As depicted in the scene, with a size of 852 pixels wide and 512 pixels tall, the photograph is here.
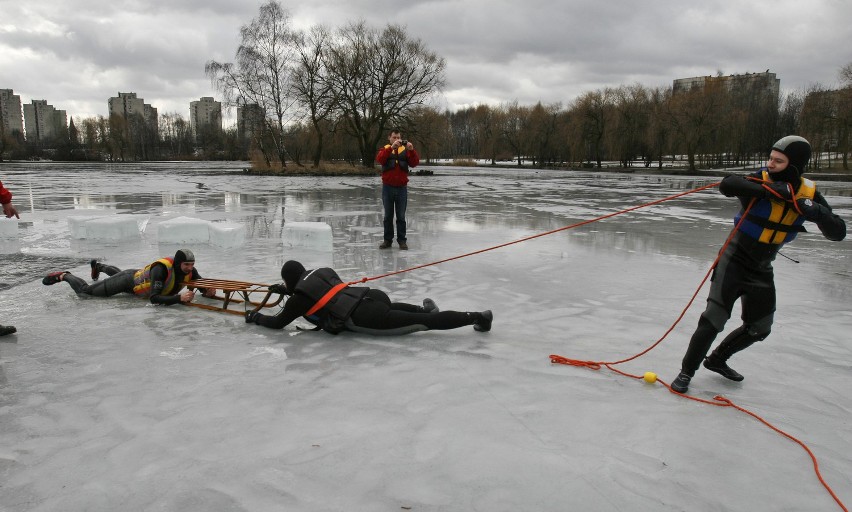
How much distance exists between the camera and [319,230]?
8.29m

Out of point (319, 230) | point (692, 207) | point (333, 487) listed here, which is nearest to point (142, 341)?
point (333, 487)

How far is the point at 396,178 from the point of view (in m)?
8.60

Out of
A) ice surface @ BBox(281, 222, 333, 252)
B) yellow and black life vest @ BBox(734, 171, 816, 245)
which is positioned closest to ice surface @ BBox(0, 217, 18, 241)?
ice surface @ BBox(281, 222, 333, 252)

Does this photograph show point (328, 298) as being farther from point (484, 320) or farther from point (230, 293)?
point (230, 293)

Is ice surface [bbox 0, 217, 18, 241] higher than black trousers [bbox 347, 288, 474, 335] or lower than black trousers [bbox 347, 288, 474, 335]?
higher

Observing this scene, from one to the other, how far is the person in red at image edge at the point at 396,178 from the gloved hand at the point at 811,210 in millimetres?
5898

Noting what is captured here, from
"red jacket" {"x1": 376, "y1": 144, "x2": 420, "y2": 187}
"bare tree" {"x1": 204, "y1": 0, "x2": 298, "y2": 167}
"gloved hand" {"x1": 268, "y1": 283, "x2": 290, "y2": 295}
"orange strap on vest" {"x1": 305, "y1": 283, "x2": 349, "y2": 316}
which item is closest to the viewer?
"orange strap on vest" {"x1": 305, "y1": 283, "x2": 349, "y2": 316}

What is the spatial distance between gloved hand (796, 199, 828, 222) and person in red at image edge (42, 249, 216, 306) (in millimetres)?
4945

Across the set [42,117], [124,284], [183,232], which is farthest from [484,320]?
[42,117]

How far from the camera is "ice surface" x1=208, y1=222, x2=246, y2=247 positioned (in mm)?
8375

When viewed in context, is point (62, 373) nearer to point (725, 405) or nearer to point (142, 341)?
point (142, 341)

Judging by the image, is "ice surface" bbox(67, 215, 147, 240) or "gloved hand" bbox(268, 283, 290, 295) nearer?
"gloved hand" bbox(268, 283, 290, 295)

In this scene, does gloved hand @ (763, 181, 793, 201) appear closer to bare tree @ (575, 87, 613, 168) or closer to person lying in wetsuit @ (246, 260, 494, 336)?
person lying in wetsuit @ (246, 260, 494, 336)

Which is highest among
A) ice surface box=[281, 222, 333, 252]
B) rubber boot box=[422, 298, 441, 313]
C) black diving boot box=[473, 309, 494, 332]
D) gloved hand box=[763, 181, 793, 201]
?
gloved hand box=[763, 181, 793, 201]
